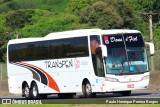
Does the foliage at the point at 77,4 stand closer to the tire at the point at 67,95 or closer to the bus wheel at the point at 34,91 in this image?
the bus wheel at the point at 34,91

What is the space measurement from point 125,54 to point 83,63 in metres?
2.33

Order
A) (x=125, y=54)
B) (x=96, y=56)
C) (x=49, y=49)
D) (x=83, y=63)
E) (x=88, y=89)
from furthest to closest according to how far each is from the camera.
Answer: (x=49, y=49)
(x=83, y=63)
(x=88, y=89)
(x=96, y=56)
(x=125, y=54)

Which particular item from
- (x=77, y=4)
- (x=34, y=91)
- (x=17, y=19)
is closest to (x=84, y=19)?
(x=17, y=19)

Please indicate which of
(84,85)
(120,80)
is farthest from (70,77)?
(120,80)

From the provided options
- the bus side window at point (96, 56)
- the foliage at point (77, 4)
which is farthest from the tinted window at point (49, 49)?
the foliage at point (77, 4)

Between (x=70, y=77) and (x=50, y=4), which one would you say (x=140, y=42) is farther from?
(x=50, y=4)

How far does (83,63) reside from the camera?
Answer: 35.4m

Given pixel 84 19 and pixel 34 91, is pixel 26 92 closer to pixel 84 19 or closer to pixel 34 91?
pixel 34 91

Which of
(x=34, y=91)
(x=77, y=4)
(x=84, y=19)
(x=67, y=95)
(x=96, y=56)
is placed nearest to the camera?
(x=96, y=56)

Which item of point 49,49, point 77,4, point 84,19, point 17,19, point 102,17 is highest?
point 77,4

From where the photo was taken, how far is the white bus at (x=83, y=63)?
34.1 m

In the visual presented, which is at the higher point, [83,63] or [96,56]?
[96,56]

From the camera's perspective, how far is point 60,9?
176125 millimetres

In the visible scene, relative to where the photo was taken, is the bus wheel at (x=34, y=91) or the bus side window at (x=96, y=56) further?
the bus wheel at (x=34, y=91)
